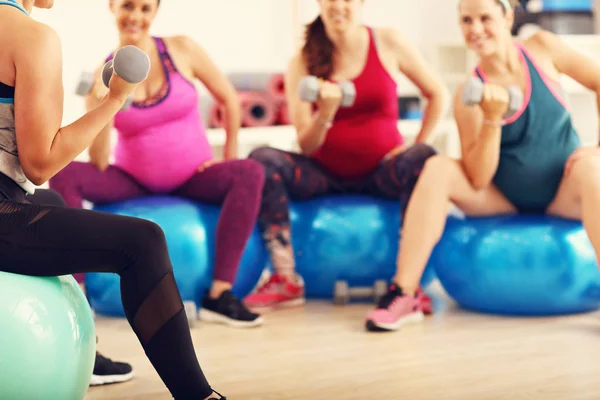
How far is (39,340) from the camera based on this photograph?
1.44 meters

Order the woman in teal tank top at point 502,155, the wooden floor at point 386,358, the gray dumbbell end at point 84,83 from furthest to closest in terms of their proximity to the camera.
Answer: the woman in teal tank top at point 502,155, the gray dumbbell end at point 84,83, the wooden floor at point 386,358

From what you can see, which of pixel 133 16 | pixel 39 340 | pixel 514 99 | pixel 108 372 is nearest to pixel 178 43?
pixel 133 16

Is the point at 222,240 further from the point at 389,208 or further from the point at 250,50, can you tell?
the point at 250,50

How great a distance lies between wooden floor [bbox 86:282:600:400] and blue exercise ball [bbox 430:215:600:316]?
0.18 ft

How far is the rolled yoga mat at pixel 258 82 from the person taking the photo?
4352 mm

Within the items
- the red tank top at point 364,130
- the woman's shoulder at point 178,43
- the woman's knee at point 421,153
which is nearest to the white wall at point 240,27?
the woman's shoulder at point 178,43

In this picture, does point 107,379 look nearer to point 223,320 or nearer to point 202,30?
point 223,320

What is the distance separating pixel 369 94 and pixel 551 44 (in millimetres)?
570

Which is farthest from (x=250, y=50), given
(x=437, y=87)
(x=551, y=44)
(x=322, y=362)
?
(x=322, y=362)

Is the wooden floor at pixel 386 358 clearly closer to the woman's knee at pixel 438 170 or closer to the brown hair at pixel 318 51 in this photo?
the woman's knee at pixel 438 170

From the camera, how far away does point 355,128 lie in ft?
9.32

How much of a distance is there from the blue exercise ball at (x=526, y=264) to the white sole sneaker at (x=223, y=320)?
1.94 feet

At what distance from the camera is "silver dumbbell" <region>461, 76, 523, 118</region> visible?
2320 millimetres

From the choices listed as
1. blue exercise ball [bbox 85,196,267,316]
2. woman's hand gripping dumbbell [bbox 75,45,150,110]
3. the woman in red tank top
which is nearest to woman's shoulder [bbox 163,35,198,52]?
the woman in red tank top
